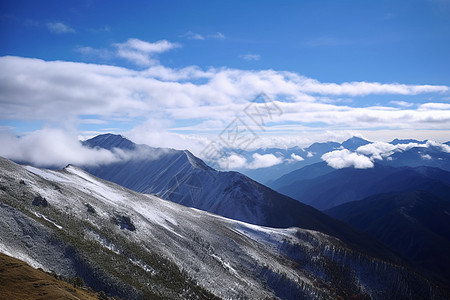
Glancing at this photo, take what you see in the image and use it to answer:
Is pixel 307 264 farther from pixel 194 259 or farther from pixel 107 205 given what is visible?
pixel 107 205

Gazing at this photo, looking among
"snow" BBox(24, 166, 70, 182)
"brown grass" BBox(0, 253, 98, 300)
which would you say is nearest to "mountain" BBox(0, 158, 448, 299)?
"snow" BBox(24, 166, 70, 182)

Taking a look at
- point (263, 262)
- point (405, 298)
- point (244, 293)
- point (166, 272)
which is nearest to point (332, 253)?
point (405, 298)

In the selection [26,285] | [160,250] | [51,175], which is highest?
[51,175]

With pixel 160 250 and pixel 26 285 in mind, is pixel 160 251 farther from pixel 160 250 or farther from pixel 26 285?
pixel 26 285

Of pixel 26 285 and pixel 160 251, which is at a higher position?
pixel 26 285

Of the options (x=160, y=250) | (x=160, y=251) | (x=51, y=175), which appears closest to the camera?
(x=160, y=251)

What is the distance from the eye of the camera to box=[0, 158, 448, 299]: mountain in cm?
4506

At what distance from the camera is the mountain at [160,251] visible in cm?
4506

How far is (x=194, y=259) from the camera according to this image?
232 feet

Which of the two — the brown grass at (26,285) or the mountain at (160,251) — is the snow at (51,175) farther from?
the brown grass at (26,285)

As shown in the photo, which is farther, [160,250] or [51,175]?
[51,175]

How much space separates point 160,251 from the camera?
65.4m

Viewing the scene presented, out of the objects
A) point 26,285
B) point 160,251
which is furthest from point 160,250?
point 26,285

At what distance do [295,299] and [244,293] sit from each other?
63.2 feet
